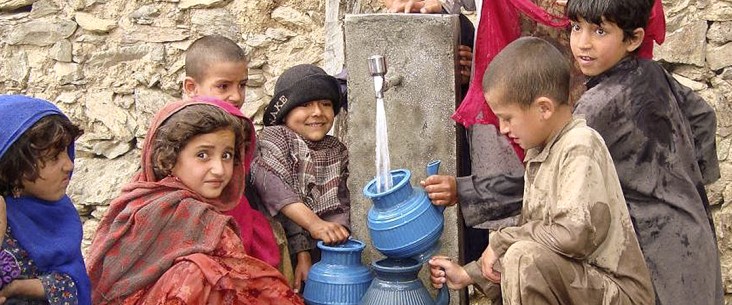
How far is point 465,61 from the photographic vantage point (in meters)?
3.71

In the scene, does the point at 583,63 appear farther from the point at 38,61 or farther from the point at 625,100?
the point at 38,61

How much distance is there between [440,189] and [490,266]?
0.43 metres

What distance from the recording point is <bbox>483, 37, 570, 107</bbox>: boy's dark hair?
2781mm

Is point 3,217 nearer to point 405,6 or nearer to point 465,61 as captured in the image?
point 405,6

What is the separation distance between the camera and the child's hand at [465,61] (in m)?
3.71

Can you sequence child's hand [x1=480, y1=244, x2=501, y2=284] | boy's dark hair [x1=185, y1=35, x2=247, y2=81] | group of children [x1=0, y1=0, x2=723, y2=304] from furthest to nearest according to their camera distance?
1. boy's dark hair [x1=185, y1=35, x2=247, y2=81]
2. child's hand [x1=480, y1=244, x2=501, y2=284]
3. group of children [x1=0, y1=0, x2=723, y2=304]

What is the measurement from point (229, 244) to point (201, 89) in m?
0.85

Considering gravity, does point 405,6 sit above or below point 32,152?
above

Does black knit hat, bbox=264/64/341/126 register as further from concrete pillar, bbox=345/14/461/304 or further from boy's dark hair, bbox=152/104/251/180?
boy's dark hair, bbox=152/104/251/180

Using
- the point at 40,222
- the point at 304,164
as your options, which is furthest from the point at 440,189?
the point at 40,222

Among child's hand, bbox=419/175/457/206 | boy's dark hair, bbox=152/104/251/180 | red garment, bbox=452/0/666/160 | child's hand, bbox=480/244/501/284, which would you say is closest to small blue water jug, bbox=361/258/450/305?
child's hand, bbox=419/175/457/206

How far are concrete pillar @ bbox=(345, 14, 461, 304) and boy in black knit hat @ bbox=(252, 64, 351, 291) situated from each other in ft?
0.47

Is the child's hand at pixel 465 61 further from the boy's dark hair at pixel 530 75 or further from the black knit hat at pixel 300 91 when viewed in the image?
the boy's dark hair at pixel 530 75

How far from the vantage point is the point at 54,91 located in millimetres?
5520
